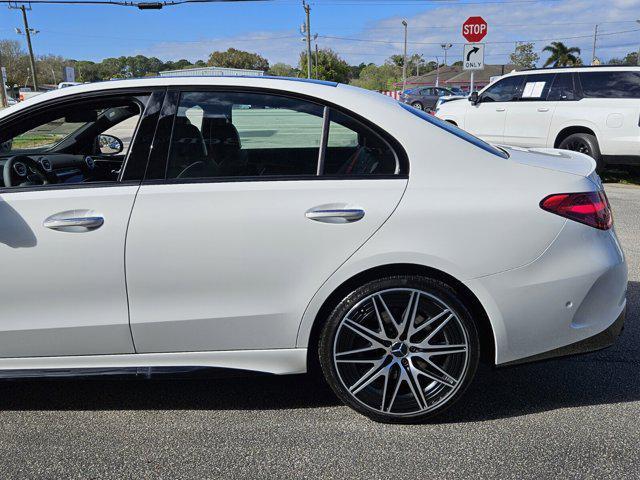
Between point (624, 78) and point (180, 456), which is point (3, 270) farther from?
point (624, 78)

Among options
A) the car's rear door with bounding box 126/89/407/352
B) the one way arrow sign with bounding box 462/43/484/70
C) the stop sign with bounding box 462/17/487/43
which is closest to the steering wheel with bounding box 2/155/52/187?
the car's rear door with bounding box 126/89/407/352

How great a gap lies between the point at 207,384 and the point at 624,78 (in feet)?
28.6

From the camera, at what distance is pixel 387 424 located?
2914mm

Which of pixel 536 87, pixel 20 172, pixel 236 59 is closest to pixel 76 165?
pixel 20 172

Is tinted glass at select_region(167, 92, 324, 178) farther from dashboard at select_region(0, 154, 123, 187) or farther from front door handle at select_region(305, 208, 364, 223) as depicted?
dashboard at select_region(0, 154, 123, 187)

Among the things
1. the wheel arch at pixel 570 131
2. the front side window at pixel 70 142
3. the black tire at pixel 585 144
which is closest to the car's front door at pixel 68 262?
the front side window at pixel 70 142

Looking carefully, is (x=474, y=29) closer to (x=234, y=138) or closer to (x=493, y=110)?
(x=493, y=110)

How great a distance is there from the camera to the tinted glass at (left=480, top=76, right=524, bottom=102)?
34.9 ft

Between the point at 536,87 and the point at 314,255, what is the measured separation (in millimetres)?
8917

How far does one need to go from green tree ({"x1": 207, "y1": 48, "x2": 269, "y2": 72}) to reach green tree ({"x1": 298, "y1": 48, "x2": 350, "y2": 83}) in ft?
55.3

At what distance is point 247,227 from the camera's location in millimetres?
2678

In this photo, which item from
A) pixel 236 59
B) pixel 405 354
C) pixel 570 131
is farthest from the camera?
pixel 236 59

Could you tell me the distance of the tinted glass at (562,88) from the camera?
386 inches

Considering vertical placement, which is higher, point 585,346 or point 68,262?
point 68,262
